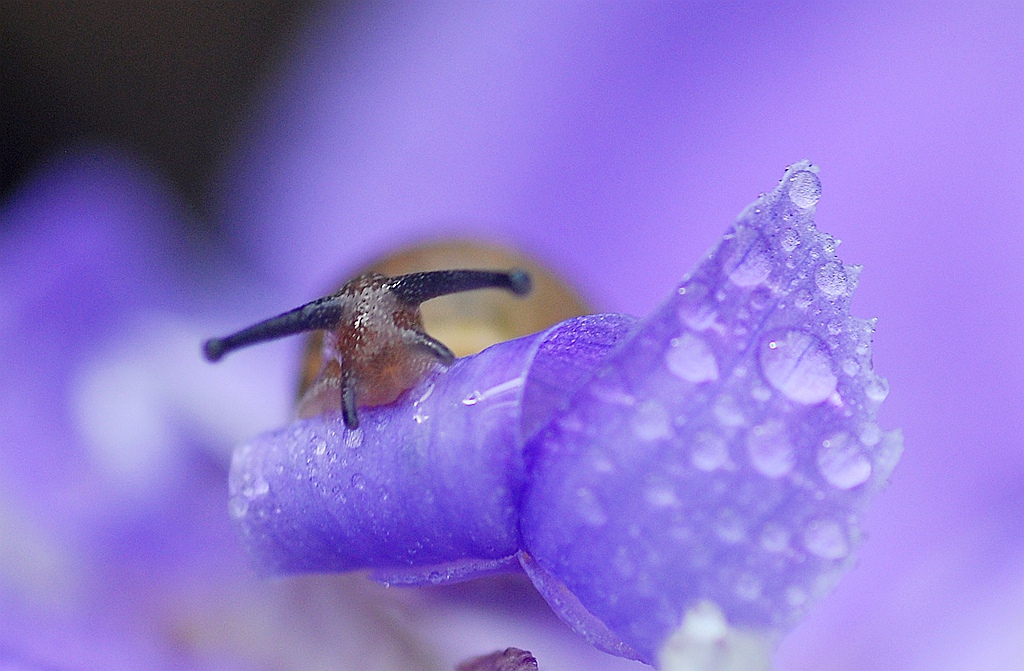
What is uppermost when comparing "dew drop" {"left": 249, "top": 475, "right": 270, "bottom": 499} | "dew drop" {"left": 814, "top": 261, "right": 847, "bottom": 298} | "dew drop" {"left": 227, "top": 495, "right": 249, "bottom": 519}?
"dew drop" {"left": 814, "top": 261, "right": 847, "bottom": 298}

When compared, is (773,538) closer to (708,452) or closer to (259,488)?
(708,452)

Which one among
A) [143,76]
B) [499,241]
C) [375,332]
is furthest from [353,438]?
[143,76]

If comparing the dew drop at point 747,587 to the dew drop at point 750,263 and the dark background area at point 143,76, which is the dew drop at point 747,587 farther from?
the dark background area at point 143,76

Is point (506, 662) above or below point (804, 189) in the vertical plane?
below

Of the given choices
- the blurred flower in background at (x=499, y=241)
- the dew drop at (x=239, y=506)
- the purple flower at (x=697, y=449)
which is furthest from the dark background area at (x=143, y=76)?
the purple flower at (x=697, y=449)

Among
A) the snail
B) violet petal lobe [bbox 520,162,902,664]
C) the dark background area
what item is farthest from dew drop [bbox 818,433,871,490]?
the dark background area

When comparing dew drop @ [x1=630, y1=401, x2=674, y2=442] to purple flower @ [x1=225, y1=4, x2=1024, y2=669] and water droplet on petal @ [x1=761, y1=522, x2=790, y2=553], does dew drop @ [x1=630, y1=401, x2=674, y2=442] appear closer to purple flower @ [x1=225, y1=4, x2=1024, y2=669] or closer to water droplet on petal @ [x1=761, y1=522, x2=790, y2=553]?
water droplet on petal @ [x1=761, y1=522, x2=790, y2=553]
